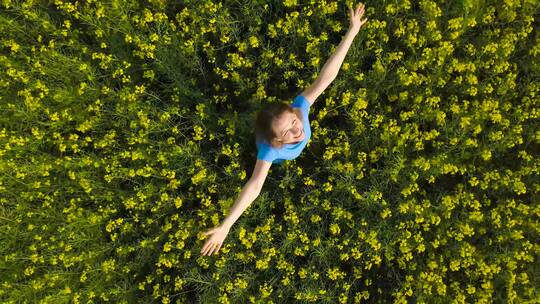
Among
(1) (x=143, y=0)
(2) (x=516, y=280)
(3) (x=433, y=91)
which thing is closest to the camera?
(2) (x=516, y=280)

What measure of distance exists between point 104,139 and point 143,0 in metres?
1.72

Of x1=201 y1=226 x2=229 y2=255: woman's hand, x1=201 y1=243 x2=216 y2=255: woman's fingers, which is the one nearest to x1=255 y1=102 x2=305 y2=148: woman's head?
x1=201 y1=226 x2=229 y2=255: woman's hand

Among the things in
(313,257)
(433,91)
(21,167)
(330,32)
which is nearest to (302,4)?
(330,32)

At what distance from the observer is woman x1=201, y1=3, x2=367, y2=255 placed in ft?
9.76

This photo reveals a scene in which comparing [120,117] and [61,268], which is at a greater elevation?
[120,117]

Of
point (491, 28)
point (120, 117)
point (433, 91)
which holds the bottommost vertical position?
point (120, 117)

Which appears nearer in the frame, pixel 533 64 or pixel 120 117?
pixel 533 64

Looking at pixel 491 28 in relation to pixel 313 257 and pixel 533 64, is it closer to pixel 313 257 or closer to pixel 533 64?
pixel 533 64

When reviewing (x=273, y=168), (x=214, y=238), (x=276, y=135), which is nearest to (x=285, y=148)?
(x=276, y=135)

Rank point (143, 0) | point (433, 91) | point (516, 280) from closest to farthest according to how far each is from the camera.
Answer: point (516, 280), point (433, 91), point (143, 0)

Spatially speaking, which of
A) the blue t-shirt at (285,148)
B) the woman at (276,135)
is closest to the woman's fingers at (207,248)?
the woman at (276,135)

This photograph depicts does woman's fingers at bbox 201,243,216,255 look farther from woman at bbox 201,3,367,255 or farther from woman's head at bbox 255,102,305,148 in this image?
woman's head at bbox 255,102,305,148

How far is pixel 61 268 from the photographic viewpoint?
471 cm

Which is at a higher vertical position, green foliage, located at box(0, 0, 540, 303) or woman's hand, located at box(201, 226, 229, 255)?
green foliage, located at box(0, 0, 540, 303)
